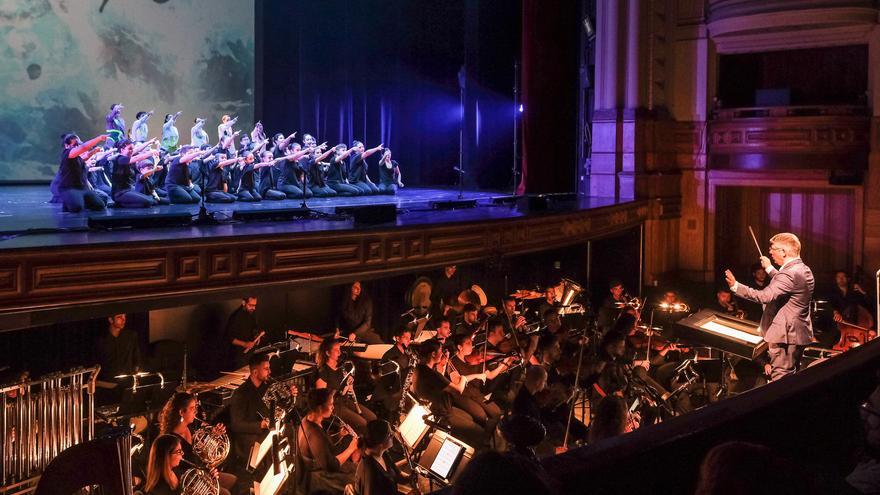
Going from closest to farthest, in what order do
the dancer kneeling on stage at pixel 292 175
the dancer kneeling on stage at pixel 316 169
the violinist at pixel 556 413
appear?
1. the violinist at pixel 556 413
2. the dancer kneeling on stage at pixel 292 175
3. the dancer kneeling on stage at pixel 316 169

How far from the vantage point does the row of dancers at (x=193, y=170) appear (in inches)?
436

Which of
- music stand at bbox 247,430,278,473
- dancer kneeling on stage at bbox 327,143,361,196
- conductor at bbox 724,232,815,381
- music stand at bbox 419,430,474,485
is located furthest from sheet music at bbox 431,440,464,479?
dancer kneeling on stage at bbox 327,143,361,196

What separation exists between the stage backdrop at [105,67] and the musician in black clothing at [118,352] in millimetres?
8562

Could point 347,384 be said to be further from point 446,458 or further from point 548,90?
point 548,90

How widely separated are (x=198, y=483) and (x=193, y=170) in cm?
957

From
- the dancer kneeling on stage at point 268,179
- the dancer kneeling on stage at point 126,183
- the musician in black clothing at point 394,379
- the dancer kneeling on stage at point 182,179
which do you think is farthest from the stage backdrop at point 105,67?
the musician in black clothing at point 394,379

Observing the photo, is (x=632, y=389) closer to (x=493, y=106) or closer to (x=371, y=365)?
(x=371, y=365)

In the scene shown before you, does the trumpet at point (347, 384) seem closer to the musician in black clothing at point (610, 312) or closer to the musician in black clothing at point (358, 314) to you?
the musician in black clothing at point (358, 314)

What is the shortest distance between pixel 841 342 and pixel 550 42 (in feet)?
30.9

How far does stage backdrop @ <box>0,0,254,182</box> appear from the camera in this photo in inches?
585

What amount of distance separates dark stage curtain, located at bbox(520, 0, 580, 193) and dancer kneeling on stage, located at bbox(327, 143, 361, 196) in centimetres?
356

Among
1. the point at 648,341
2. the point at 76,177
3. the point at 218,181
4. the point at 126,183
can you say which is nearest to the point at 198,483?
the point at 648,341

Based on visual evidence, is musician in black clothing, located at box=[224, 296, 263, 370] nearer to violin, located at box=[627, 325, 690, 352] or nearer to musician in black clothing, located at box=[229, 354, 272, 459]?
musician in black clothing, located at box=[229, 354, 272, 459]

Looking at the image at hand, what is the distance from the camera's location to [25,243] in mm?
6652
